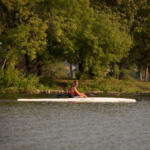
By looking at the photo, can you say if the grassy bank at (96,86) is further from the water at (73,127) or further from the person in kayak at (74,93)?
the water at (73,127)

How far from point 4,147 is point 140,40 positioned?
41.6m

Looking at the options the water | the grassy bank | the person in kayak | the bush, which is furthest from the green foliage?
the water

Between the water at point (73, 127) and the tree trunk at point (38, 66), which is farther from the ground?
the tree trunk at point (38, 66)

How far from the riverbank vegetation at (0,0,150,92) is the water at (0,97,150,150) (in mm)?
14520

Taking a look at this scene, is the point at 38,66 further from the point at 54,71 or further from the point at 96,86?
the point at 96,86

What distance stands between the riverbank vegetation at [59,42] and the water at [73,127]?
14520 mm

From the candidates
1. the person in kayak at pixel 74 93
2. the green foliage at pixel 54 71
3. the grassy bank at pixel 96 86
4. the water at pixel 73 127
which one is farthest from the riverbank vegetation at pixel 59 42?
the water at pixel 73 127

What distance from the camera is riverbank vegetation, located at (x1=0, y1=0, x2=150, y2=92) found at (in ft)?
138

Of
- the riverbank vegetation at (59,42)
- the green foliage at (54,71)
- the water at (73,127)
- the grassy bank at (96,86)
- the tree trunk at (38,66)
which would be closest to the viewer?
the water at (73,127)

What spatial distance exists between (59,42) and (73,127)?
26.7 metres

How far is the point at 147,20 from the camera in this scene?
5138 cm

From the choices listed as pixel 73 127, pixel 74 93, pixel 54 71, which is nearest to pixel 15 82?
A: pixel 54 71

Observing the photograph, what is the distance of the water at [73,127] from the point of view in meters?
15.0

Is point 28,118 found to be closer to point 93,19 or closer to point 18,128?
point 18,128
